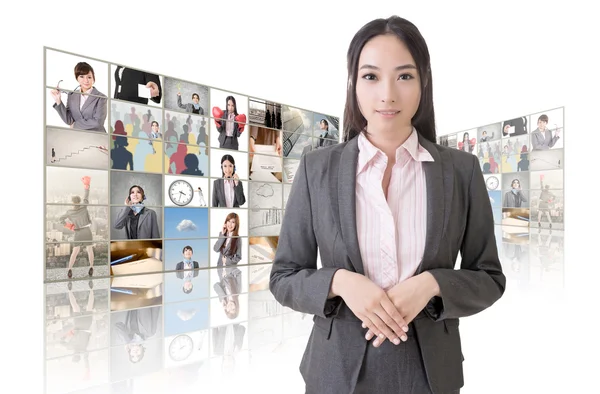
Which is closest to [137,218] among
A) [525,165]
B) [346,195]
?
[346,195]

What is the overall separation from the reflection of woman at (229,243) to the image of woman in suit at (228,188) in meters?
0.24

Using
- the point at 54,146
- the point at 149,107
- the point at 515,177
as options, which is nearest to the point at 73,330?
the point at 54,146

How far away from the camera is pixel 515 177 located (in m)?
12.5

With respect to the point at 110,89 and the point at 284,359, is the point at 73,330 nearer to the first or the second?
the point at 284,359

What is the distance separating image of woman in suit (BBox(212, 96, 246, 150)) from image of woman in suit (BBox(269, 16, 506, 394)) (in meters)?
6.20

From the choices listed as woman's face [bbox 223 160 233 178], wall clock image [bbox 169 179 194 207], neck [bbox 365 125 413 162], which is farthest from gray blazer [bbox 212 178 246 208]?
neck [bbox 365 125 413 162]

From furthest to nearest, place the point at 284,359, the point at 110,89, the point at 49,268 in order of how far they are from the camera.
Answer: the point at 110,89 < the point at 49,268 < the point at 284,359

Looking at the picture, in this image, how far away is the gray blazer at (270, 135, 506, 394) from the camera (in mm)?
916

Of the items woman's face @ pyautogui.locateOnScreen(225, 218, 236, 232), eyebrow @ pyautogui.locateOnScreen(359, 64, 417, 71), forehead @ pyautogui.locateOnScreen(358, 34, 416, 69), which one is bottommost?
woman's face @ pyautogui.locateOnScreen(225, 218, 236, 232)

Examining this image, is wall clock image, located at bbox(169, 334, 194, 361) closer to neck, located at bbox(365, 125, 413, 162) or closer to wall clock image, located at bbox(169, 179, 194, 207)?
neck, located at bbox(365, 125, 413, 162)

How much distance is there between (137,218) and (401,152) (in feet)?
19.1

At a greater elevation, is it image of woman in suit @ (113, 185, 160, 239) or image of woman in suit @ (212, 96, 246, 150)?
image of woman in suit @ (212, 96, 246, 150)

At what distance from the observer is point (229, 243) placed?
281 inches

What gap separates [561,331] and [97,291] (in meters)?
4.96
